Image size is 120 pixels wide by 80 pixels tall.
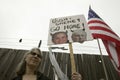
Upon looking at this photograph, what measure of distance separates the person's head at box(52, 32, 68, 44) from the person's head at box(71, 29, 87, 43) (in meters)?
0.12

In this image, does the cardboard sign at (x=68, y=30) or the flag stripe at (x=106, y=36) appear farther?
the flag stripe at (x=106, y=36)

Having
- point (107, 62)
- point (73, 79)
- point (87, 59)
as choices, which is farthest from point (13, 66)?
point (73, 79)

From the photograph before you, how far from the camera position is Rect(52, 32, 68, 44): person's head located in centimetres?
266

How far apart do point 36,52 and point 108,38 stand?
2.18m

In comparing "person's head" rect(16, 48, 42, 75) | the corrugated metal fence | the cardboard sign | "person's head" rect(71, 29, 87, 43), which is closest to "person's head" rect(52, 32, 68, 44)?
the cardboard sign

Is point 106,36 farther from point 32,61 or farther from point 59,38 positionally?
point 32,61

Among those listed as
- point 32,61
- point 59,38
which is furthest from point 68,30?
point 32,61

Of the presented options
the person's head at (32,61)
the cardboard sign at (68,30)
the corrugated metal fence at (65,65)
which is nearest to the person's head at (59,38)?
the cardboard sign at (68,30)

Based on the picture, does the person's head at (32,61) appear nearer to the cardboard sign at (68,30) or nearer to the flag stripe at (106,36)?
the cardboard sign at (68,30)

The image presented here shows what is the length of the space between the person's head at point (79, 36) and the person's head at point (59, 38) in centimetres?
12

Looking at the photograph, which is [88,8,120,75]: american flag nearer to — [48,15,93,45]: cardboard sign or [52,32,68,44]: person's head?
[48,15,93,45]: cardboard sign

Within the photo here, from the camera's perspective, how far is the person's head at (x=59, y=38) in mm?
2662

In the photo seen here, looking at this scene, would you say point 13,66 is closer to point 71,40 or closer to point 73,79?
point 71,40

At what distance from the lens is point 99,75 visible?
21.8ft
